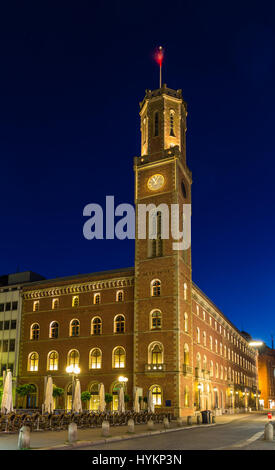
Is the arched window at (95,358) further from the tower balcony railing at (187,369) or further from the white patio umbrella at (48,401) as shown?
the white patio umbrella at (48,401)

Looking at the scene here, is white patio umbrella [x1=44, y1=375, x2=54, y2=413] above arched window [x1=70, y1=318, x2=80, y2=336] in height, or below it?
below

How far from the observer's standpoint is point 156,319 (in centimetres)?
5162

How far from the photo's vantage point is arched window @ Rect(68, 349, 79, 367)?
5647 centimetres

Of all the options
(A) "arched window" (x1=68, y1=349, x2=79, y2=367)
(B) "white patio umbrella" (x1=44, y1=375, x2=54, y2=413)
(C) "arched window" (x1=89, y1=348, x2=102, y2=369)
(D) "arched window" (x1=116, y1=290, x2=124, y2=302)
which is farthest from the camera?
(A) "arched window" (x1=68, y1=349, x2=79, y2=367)

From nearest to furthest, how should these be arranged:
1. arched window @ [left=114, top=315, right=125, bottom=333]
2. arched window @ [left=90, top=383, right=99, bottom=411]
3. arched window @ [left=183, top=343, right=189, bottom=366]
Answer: arched window @ [left=183, top=343, right=189, bottom=366] < arched window @ [left=90, top=383, right=99, bottom=411] < arched window @ [left=114, top=315, right=125, bottom=333]

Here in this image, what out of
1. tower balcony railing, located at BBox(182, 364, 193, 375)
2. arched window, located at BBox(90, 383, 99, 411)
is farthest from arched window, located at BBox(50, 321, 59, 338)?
tower balcony railing, located at BBox(182, 364, 193, 375)

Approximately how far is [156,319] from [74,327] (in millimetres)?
11588

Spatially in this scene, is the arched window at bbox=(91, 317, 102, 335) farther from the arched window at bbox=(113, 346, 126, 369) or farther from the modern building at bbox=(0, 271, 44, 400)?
the modern building at bbox=(0, 271, 44, 400)

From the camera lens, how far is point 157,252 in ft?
178

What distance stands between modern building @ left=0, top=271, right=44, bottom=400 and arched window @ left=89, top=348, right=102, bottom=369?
10.8 m

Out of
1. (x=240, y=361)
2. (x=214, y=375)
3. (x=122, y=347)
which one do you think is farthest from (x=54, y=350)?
(x=240, y=361)

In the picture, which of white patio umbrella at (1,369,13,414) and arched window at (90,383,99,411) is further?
arched window at (90,383,99,411)

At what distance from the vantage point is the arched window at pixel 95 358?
54688 mm

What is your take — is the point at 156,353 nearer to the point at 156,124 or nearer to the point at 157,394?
the point at 157,394
